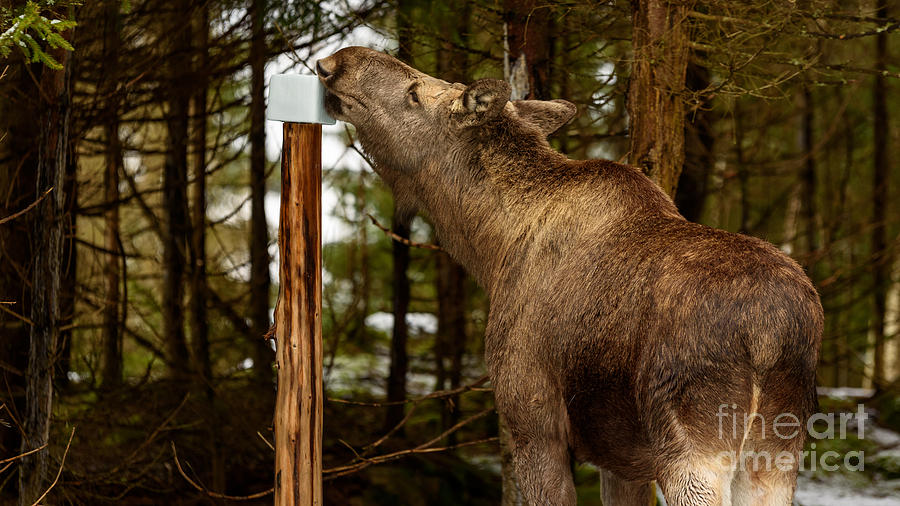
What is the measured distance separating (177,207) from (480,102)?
5416mm

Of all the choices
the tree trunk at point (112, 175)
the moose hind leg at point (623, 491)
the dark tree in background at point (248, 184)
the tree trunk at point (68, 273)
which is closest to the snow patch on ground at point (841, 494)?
the dark tree in background at point (248, 184)

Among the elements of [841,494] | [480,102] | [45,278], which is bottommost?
[841,494]


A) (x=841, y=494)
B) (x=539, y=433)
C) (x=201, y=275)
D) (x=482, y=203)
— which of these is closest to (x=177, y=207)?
(x=201, y=275)

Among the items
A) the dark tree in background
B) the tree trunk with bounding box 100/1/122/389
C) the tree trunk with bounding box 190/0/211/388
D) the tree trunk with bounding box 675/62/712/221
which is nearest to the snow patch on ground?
the dark tree in background

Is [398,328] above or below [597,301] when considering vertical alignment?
below

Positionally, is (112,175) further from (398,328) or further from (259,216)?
(398,328)

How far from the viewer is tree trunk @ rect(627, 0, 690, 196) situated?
505 centimetres

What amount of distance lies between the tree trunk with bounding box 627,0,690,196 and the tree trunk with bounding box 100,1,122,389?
12.4ft

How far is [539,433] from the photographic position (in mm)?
3871

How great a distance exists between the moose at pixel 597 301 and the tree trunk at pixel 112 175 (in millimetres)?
2868

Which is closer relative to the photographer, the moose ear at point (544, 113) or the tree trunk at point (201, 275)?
the moose ear at point (544, 113)

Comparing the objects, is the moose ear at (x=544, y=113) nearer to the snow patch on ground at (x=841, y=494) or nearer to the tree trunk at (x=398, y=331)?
the tree trunk at (x=398, y=331)

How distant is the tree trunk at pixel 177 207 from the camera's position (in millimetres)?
7594

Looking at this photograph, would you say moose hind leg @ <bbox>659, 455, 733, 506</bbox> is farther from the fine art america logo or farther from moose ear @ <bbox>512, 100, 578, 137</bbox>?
moose ear @ <bbox>512, 100, 578, 137</bbox>
